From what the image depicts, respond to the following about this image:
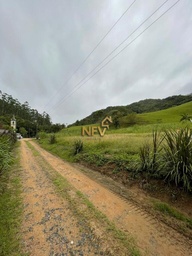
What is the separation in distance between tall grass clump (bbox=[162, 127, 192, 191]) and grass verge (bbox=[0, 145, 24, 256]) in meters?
3.69

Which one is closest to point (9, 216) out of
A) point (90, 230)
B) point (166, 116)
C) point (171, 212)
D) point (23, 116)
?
point (90, 230)

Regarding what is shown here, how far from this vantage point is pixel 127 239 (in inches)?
96.9

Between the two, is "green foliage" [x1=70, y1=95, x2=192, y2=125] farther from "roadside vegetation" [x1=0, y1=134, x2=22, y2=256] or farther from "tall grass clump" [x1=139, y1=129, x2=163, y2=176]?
"roadside vegetation" [x1=0, y1=134, x2=22, y2=256]

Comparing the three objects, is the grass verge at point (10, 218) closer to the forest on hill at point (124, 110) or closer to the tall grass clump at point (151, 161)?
the tall grass clump at point (151, 161)

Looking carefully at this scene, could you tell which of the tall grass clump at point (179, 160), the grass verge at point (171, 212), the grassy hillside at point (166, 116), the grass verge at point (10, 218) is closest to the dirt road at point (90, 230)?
the grass verge at point (10, 218)

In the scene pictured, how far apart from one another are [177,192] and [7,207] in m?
4.28

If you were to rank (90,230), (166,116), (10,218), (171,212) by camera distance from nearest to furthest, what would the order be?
(90,230) < (10,218) < (171,212) < (166,116)

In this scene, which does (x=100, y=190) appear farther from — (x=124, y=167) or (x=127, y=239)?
(x=127, y=239)

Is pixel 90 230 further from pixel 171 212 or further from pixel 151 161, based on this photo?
pixel 151 161

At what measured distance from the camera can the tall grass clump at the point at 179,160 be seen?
369 centimetres

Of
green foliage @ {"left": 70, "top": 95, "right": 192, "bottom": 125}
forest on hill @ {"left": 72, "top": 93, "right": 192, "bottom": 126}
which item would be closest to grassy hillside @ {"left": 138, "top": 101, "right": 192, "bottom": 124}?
forest on hill @ {"left": 72, "top": 93, "right": 192, "bottom": 126}

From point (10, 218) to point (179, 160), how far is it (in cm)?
428

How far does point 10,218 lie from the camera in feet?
9.99

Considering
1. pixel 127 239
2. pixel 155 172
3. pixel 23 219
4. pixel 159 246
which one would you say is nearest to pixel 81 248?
pixel 127 239
